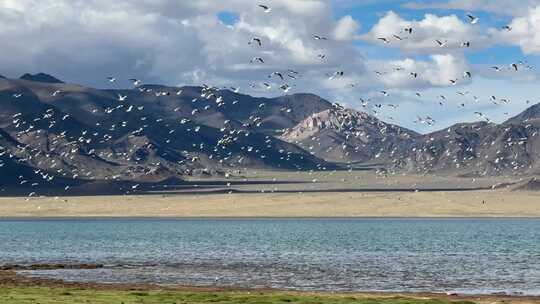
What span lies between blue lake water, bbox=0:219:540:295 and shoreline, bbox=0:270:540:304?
10.5ft

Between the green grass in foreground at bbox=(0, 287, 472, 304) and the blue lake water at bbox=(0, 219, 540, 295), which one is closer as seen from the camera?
the green grass in foreground at bbox=(0, 287, 472, 304)

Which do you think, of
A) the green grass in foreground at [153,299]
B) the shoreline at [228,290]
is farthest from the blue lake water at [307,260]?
the green grass in foreground at [153,299]

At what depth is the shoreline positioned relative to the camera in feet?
189

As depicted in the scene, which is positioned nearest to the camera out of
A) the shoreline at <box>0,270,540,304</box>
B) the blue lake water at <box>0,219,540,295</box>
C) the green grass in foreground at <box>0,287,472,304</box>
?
the green grass in foreground at <box>0,287,472,304</box>

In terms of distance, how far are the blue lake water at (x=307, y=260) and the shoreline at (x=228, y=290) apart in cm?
320

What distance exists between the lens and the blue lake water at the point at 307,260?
7062 cm

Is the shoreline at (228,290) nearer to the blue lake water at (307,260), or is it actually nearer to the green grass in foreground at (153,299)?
the blue lake water at (307,260)

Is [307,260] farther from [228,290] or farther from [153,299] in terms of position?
[153,299]

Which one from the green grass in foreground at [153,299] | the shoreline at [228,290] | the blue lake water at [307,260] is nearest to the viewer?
the green grass in foreground at [153,299]

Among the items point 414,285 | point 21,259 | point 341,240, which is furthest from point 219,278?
point 341,240

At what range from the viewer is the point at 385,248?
4373 inches

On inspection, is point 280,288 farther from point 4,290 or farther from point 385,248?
point 385,248

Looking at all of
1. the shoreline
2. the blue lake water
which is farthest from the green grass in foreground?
the blue lake water

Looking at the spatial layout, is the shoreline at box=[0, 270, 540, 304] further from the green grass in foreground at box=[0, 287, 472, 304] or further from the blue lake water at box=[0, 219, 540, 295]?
the green grass in foreground at box=[0, 287, 472, 304]
